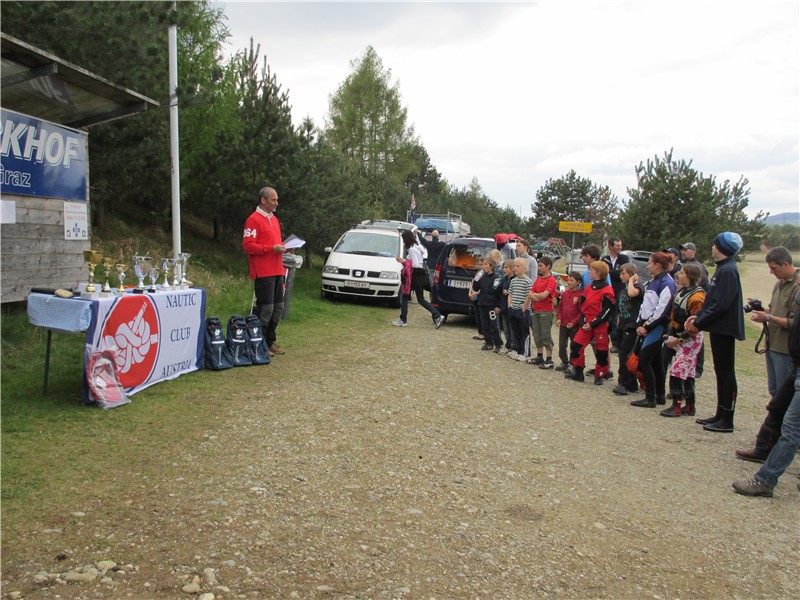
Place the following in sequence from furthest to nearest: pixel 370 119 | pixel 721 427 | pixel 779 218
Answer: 1. pixel 779 218
2. pixel 370 119
3. pixel 721 427

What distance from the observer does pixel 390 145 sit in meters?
48.1

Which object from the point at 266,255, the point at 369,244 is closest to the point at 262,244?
the point at 266,255

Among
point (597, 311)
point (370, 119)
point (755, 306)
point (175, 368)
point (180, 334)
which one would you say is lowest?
point (175, 368)

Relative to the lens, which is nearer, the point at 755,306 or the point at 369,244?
A: the point at 755,306

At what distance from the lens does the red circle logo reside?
567 centimetres

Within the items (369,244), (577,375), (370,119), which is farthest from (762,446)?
(370,119)

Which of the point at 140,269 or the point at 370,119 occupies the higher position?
the point at 370,119

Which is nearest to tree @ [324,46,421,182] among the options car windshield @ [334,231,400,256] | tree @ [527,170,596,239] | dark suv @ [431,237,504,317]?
tree @ [527,170,596,239]

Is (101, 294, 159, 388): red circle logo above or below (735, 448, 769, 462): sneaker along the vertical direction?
above

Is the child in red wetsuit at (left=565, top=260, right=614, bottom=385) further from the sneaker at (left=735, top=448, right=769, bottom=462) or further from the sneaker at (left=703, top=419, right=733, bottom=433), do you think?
the sneaker at (left=735, top=448, right=769, bottom=462)

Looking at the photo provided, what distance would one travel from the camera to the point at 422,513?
4012 millimetres

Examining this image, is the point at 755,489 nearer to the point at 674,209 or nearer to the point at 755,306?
the point at 755,306

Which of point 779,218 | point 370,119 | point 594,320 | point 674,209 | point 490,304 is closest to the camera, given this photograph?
point 594,320

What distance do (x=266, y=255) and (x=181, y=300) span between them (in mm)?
1347
